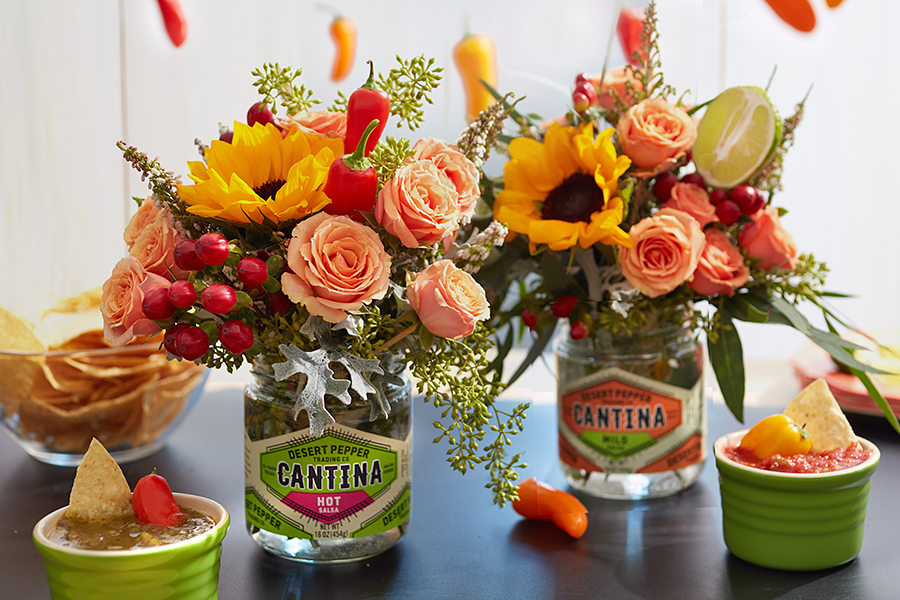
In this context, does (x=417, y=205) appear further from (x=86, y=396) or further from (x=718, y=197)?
(x=86, y=396)

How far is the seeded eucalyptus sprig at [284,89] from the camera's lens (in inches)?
28.6

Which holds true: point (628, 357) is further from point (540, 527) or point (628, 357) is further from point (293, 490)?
point (293, 490)

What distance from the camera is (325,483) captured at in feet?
2.34

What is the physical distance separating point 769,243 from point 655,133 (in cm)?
17

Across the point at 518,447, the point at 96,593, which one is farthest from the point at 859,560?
the point at 96,593

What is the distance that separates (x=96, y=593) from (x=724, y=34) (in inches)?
84.8

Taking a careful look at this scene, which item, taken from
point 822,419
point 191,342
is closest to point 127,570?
point 191,342

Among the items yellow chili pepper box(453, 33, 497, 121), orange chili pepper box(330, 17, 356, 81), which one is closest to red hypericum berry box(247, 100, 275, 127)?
yellow chili pepper box(453, 33, 497, 121)

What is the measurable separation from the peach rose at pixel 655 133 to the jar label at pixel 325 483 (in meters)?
0.38

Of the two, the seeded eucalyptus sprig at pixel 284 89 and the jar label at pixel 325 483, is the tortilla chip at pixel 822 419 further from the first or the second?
the seeded eucalyptus sprig at pixel 284 89

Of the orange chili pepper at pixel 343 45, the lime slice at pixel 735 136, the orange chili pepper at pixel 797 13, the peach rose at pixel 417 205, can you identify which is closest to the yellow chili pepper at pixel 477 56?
the orange chili pepper at pixel 343 45

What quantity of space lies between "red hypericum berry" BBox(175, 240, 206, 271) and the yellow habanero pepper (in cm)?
52

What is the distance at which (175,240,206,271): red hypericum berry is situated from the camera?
0.62 metres

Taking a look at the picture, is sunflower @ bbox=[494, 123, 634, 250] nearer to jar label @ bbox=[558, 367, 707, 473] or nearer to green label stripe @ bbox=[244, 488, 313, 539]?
jar label @ bbox=[558, 367, 707, 473]
